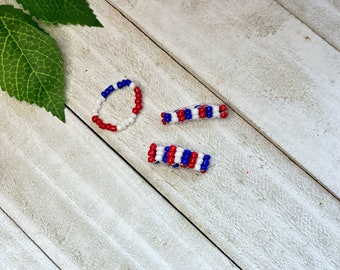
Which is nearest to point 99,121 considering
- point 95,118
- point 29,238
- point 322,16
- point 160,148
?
point 95,118

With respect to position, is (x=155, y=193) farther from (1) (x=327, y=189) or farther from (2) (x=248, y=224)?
(1) (x=327, y=189)

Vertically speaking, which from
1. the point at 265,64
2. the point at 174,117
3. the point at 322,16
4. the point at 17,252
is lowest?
the point at 17,252

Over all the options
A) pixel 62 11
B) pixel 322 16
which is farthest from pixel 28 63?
pixel 322 16

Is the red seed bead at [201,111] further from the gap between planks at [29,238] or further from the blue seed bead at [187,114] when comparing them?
the gap between planks at [29,238]

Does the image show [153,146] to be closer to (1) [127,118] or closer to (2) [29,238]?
(1) [127,118]

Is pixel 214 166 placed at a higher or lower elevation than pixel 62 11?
lower

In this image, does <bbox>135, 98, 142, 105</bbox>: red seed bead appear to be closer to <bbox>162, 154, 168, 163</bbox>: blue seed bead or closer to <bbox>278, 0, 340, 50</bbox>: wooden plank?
<bbox>162, 154, 168, 163</bbox>: blue seed bead

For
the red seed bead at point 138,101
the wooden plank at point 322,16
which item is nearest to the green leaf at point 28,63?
the red seed bead at point 138,101

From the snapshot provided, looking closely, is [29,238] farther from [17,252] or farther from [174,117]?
[174,117]
